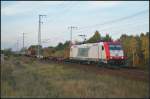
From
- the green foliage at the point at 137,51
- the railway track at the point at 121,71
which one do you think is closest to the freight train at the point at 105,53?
the railway track at the point at 121,71

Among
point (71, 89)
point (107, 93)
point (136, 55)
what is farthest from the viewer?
point (136, 55)

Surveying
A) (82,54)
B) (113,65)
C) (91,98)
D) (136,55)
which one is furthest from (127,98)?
(136,55)

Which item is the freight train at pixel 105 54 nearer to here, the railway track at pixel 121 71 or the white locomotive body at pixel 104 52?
the white locomotive body at pixel 104 52

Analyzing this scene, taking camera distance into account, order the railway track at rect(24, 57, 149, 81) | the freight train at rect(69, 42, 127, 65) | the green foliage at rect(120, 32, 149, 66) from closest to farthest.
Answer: the railway track at rect(24, 57, 149, 81)
the freight train at rect(69, 42, 127, 65)
the green foliage at rect(120, 32, 149, 66)

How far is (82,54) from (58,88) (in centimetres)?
3108

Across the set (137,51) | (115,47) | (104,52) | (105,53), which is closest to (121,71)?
(105,53)

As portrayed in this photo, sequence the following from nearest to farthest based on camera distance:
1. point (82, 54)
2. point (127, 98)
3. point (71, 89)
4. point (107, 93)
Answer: point (127, 98) → point (107, 93) → point (71, 89) → point (82, 54)

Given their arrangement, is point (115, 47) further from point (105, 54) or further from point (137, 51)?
point (137, 51)

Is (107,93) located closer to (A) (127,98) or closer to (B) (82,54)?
(A) (127,98)

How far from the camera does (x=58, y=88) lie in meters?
15.6

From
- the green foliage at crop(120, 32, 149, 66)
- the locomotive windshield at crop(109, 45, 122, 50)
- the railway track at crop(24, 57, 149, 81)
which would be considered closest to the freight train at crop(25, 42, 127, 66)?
the locomotive windshield at crop(109, 45, 122, 50)

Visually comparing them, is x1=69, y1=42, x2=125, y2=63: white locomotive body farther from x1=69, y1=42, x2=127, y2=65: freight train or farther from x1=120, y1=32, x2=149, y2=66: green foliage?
x1=120, y1=32, x2=149, y2=66: green foliage

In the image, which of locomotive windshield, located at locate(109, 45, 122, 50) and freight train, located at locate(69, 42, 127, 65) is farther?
locomotive windshield, located at locate(109, 45, 122, 50)

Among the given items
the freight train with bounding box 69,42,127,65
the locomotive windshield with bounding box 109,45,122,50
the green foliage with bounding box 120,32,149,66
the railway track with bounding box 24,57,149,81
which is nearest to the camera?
the railway track with bounding box 24,57,149,81
